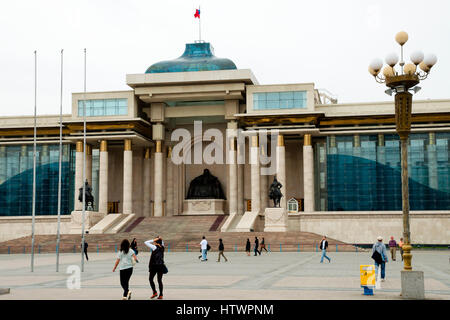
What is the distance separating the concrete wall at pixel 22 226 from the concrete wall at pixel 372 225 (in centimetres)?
2683

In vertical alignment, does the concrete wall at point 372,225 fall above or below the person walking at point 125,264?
below

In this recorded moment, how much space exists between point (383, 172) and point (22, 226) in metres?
40.8

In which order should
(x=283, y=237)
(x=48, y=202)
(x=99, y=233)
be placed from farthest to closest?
(x=48, y=202)
(x=99, y=233)
(x=283, y=237)

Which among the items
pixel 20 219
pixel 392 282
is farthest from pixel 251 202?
pixel 392 282

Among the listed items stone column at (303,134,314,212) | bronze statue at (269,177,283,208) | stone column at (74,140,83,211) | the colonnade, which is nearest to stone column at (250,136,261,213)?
the colonnade

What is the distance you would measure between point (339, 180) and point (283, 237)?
14228 millimetres

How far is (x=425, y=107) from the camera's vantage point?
211ft

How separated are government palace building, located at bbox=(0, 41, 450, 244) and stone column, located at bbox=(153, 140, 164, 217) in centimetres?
14

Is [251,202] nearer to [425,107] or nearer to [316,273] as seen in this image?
[425,107]

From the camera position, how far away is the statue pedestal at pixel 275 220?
5925cm

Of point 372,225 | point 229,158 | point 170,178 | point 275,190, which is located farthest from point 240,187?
point 372,225

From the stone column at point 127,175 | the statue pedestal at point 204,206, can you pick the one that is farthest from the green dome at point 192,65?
the statue pedestal at point 204,206

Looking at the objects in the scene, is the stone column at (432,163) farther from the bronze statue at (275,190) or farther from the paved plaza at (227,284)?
the paved plaza at (227,284)

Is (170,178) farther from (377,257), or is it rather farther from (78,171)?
(377,257)
